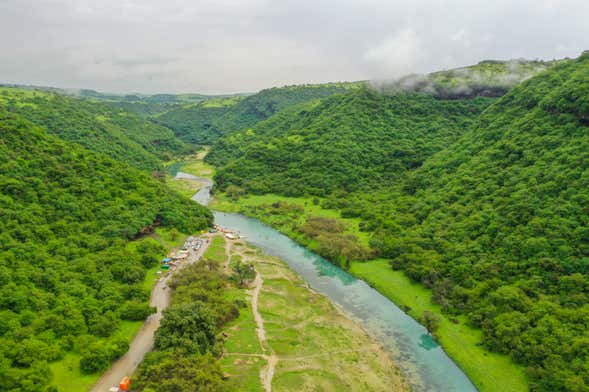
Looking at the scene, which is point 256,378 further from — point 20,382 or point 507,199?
point 507,199

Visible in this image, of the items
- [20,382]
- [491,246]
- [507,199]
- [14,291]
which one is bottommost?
[20,382]

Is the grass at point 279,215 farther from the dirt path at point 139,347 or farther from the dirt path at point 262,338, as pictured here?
the dirt path at point 139,347

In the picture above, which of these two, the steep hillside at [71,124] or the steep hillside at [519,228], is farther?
the steep hillside at [71,124]

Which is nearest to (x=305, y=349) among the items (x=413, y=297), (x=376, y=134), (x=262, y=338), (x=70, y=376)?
(x=262, y=338)

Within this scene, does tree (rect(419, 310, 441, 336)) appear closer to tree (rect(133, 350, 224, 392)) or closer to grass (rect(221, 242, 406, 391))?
grass (rect(221, 242, 406, 391))

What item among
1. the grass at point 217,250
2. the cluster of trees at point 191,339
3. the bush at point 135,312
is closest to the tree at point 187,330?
the cluster of trees at point 191,339

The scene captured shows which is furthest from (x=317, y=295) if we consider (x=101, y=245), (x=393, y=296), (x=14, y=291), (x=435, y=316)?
A: (x=14, y=291)
